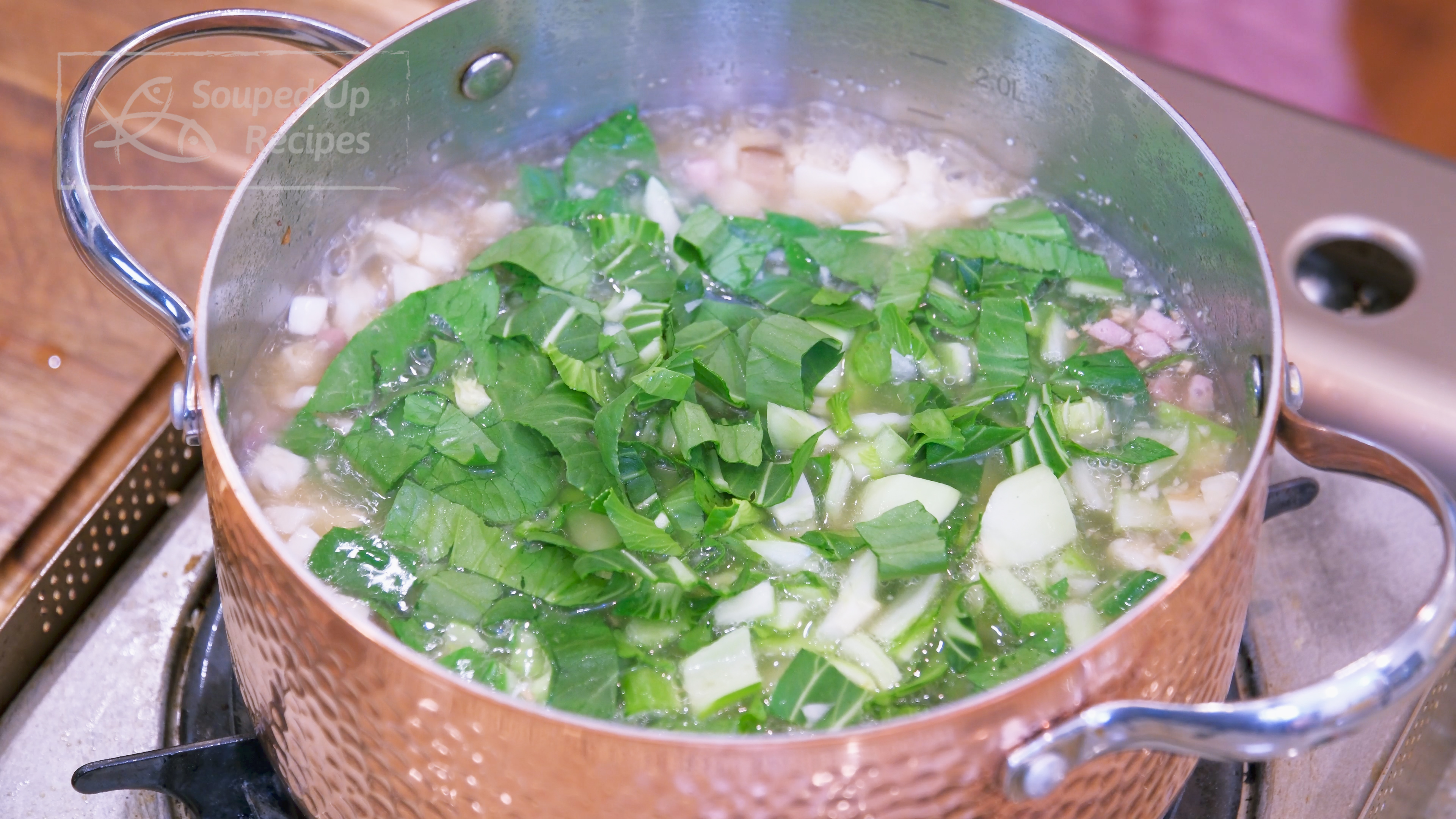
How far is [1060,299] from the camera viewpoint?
1140 mm

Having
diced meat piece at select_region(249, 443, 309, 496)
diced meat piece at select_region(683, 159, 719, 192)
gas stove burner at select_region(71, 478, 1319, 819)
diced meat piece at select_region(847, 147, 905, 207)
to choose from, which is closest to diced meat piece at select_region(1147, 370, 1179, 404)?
gas stove burner at select_region(71, 478, 1319, 819)

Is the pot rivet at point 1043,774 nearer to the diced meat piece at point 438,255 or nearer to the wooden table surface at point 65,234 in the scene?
the diced meat piece at point 438,255

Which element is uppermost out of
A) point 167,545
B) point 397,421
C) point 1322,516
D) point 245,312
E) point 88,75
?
point 88,75

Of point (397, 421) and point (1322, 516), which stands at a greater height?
point (397, 421)

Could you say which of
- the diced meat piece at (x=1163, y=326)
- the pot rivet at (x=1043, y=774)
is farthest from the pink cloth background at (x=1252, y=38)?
the pot rivet at (x=1043, y=774)

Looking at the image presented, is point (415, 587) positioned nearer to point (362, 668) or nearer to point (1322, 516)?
point (362, 668)

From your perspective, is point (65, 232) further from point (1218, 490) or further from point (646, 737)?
point (1218, 490)

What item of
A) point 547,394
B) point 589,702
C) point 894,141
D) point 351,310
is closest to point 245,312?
point 351,310

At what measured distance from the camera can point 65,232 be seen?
115 cm

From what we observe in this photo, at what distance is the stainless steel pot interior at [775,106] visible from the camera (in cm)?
96

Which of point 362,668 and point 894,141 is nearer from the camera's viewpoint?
point 362,668

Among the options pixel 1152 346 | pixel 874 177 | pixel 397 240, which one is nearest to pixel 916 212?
pixel 874 177

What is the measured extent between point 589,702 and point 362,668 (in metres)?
0.20

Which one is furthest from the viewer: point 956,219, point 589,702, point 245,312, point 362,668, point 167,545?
point 956,219
